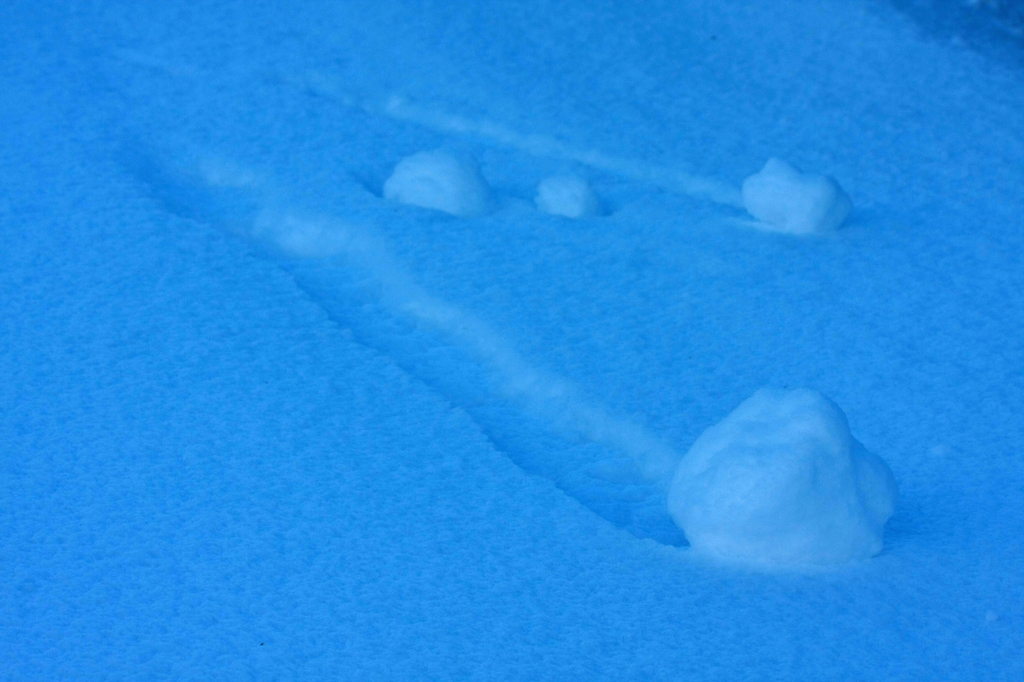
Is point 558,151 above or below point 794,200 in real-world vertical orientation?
below

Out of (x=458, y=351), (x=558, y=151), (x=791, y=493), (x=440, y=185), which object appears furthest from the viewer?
(x=558, y=151)

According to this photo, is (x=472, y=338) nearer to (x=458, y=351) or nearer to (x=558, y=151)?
(x=458, y=351)

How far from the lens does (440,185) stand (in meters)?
1.79

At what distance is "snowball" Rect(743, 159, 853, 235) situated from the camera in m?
1.84

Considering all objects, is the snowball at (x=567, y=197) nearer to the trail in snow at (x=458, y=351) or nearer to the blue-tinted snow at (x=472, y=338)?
the blue-tinted snow at (x=472, y=338)

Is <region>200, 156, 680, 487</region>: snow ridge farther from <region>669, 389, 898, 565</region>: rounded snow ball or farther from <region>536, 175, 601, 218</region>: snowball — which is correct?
<region>536, 175, 601, 218</region>: snowball

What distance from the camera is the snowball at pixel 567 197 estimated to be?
187 cm

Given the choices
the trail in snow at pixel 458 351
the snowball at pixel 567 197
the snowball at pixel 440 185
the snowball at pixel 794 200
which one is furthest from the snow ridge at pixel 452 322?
the snowball at pixel 794 200

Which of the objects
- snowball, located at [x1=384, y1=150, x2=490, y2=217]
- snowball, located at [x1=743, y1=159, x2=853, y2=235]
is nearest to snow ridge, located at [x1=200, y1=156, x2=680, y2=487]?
snowball, located at [x1=384, y1=150, x2=490, y2=217]

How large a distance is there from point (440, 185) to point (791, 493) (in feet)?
3.16

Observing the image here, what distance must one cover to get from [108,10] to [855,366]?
194cm

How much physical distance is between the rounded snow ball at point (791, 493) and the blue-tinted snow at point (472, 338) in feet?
0.11

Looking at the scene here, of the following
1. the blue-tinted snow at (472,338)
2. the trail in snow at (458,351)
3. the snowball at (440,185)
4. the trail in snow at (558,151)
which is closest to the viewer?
the blue-tinted snow at (472,338)

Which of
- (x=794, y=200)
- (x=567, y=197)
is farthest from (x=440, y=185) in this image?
(x=794, y=200)
